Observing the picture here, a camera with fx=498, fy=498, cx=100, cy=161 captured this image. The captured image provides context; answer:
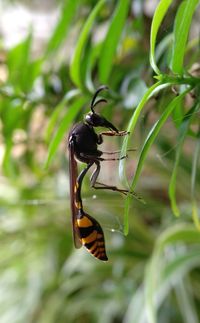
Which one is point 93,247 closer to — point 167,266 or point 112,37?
point 112,37

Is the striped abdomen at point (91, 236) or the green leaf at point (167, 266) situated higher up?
the striped abdomen at point (91, 236)

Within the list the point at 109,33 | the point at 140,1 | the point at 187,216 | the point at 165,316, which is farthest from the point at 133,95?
the point at 165,316

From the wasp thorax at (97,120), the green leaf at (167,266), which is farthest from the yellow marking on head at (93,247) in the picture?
the green leaf at (167,266)

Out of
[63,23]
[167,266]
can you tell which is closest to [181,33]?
[63,23]

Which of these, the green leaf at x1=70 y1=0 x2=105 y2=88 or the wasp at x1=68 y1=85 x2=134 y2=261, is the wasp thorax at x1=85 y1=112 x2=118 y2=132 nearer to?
the wasp at x1=68 y1=85 x2=134 y2=261

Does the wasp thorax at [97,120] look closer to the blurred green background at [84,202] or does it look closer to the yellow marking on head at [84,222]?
the yellow marking on head at [84,222]

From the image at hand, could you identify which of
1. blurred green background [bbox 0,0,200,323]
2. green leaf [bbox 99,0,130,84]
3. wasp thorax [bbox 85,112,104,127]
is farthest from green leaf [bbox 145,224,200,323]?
wasp thorax [bbox 85,112,104,127]
